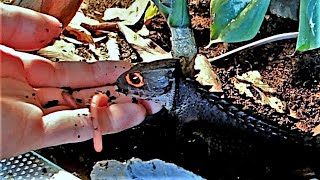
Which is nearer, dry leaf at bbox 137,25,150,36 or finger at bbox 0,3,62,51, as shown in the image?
finger at bbox 0,3,62,51

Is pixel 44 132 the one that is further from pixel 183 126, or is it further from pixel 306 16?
pixel 306 16

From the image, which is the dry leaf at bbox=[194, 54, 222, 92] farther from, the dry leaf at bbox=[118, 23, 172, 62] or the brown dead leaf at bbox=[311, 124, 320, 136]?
the brown dead leaf at bbox=[311, 124, 320, 136]

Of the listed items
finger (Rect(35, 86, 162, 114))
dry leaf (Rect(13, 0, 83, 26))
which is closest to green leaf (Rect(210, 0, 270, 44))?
Answer: finger (Rect(35, 86, 162, 114))

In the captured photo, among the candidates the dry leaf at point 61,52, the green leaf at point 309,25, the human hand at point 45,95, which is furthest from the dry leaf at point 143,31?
the green leaf at point 309,25

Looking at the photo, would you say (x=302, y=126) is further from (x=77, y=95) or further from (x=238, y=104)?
(x=77, y=95)

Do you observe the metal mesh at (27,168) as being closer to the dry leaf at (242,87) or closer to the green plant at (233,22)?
the green plant at (233,22)

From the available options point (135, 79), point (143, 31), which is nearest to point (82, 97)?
point (135, 79)
